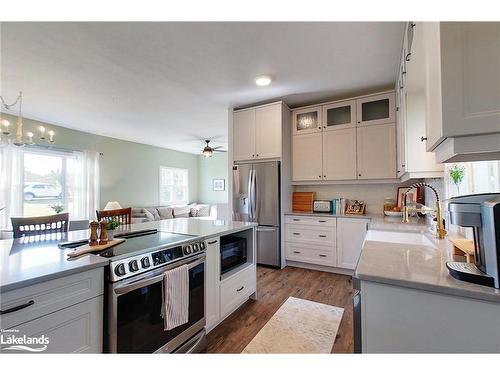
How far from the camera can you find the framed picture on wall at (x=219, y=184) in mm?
7500

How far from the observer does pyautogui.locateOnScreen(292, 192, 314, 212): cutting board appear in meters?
3.69

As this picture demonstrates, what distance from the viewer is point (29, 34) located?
1.86 metres

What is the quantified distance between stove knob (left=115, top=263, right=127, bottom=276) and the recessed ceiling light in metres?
2.38

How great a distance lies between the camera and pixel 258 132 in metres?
A: 3.51

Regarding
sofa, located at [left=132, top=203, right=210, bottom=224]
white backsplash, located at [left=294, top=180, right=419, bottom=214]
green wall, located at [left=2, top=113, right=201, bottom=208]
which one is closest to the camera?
white backsplash, located at [left=294, top=180, right=419, bottom=214]

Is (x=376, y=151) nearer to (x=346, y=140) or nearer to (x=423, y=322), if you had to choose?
(x=346, y=140)

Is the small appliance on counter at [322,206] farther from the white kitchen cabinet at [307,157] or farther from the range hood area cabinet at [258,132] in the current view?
the range hood area cabinet at [258,132]

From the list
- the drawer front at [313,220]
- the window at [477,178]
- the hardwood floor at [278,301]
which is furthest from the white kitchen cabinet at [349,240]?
the window at [477,178]

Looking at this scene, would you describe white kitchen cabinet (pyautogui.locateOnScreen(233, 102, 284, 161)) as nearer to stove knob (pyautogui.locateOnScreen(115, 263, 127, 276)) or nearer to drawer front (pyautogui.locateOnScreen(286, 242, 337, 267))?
drawer front (pyautogui.locateOnScreen(286, 242, 337, 267))

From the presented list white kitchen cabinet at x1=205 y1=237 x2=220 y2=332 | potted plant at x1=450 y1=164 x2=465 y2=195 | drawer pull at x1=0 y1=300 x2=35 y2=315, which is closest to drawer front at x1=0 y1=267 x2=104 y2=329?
drawer pull at x1=0 y1=300 x2=35 y2=315

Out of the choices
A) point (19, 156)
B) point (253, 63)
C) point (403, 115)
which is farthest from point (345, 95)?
point (19, 156)

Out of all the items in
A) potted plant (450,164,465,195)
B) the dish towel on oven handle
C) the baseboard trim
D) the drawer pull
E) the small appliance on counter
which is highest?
potted plant (450,164,465,195)
